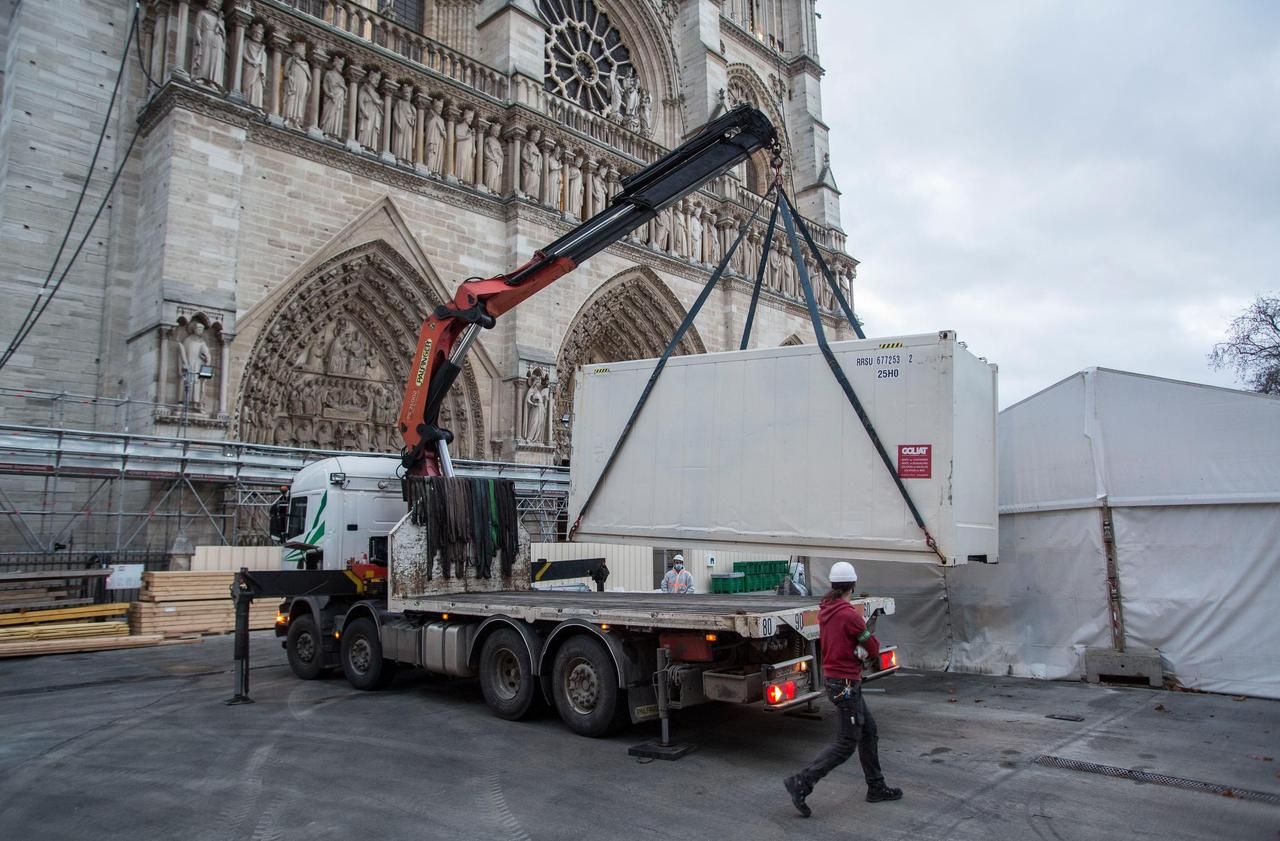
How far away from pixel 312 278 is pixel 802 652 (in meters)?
13.7

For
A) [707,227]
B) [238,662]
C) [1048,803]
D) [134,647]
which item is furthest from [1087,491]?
[707,227]

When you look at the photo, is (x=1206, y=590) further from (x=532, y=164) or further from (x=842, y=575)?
(x=532, y=164)

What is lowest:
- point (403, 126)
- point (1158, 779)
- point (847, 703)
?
point (1158, 779)

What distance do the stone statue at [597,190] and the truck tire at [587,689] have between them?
1666 cm

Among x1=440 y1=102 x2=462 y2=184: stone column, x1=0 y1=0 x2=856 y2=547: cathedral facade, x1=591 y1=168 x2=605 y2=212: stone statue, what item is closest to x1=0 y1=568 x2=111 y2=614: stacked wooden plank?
x1=0 y1=0 x2=856 y2=547: cathedral facade

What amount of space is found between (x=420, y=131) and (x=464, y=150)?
1.16m

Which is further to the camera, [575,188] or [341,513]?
[575,188]

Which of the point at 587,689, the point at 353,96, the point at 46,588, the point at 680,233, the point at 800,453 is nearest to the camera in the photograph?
the point at 587,689

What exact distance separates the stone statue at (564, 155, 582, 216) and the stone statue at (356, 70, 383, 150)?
16.7 ft

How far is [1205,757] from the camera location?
6176mm

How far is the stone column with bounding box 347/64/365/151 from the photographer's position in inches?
682

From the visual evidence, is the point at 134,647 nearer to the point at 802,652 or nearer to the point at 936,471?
the point at 802,652

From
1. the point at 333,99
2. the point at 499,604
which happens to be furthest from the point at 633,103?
the point at 499,604

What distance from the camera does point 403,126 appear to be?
18.3 m
